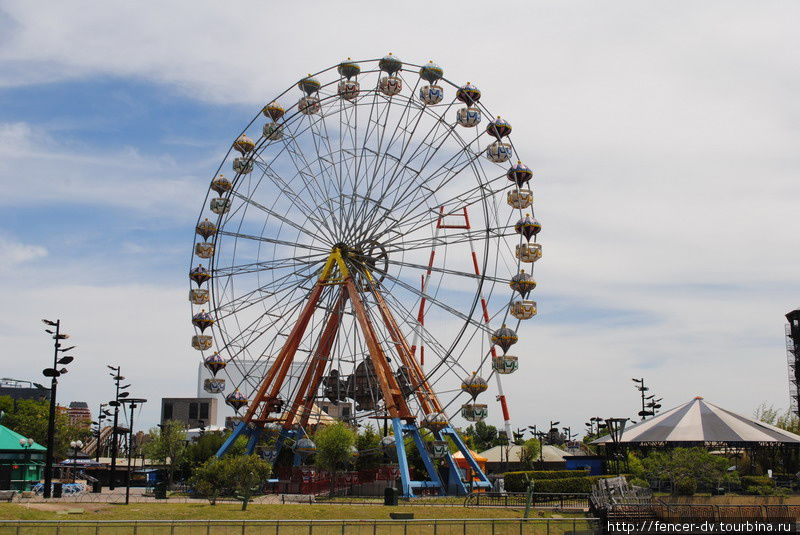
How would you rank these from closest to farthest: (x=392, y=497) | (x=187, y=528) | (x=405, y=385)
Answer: (x=187, y=528) → (x=392, y=497) → (x=405, y=385)

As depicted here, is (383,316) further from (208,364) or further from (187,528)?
(187,528)

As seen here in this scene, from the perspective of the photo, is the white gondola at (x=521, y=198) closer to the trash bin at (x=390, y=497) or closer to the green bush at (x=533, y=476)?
the green bush at (x=533, y=476)

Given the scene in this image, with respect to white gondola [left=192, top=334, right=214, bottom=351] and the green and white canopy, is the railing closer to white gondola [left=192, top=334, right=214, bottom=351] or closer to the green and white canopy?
white gondola [left=192, top=334, right=214, bottom=351]

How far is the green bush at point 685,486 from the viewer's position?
39006mm

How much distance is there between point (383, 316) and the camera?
45.7m

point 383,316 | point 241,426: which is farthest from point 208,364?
point 383,316

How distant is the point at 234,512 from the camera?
1369 inches

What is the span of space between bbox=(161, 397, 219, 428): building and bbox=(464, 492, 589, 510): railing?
10055 centimetres

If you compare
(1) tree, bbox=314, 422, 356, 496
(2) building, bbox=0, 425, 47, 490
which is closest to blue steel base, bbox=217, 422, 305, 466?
(1) tree, bbox=314, 422, 356, 496

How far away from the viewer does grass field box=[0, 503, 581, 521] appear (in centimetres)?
3209

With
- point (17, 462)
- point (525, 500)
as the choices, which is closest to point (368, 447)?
point (525, 500)

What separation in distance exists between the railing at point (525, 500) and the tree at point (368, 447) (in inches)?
479

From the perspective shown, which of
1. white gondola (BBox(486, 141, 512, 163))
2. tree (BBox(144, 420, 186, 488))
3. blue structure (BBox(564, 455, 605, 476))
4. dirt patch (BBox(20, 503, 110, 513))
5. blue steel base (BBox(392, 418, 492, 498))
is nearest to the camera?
dirt patch (BBox(20, 503, 110, 513))

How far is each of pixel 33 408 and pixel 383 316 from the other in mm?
69338
